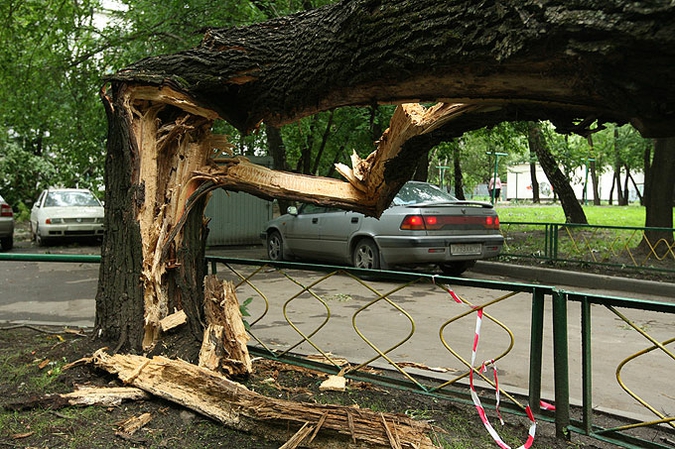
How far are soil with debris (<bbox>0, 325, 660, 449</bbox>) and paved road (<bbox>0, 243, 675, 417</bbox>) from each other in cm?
71

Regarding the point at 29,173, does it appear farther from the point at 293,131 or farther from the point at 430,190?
the point at 430,190

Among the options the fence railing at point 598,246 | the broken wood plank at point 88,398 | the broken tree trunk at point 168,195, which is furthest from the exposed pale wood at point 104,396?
the fence railing at point 598,246

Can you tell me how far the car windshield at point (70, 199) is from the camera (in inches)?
653

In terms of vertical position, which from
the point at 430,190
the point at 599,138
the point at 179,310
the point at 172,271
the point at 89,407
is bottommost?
the point at 89,407

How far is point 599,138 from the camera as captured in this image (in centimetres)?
3897

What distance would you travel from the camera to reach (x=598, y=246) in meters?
11.5

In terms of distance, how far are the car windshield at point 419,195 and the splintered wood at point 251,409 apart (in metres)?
6.28

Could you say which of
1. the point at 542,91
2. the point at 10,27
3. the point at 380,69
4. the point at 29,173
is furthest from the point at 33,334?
the point at 29,173

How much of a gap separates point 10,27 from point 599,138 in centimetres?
3775

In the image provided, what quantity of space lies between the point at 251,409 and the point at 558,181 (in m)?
13.4

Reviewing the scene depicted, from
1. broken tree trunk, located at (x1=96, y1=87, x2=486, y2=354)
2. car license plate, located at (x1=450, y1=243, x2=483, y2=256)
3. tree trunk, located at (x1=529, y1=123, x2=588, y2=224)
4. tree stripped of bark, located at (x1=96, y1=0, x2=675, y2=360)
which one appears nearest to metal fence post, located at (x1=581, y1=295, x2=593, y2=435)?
tree stripped of bark, located at (x1=96, y1=0, x2=675, y2=360)

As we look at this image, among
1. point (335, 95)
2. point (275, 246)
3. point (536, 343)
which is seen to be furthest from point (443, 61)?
Result: point (275, 246)

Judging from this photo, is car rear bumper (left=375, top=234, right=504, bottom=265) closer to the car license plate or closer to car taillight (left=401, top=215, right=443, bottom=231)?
the car license plate

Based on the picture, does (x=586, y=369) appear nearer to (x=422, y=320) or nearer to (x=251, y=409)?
(x=251, y=409)
